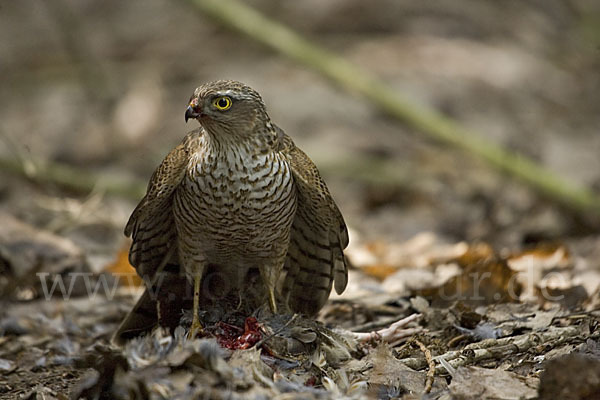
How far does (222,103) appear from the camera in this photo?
3889mm

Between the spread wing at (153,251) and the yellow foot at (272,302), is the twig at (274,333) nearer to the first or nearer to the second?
the yellow foot at (272,302)

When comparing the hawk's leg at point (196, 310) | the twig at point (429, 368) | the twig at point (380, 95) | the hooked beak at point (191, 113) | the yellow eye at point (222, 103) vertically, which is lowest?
the twig at point (429, 368)

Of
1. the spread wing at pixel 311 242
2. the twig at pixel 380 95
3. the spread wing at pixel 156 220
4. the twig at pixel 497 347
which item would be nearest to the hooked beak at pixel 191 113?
the spread wing at pixel 156 220

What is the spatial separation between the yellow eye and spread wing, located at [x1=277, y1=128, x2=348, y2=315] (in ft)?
1.29

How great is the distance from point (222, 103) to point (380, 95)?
14.2 feet

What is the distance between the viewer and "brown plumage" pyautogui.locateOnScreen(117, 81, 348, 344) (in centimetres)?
384

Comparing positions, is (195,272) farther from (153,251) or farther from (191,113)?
(191,113)

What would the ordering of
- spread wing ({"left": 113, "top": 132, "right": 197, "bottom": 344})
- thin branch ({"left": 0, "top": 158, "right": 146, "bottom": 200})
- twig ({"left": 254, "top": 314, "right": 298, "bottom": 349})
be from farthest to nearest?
thin branch ({"left": 0, "top": 158, "right": 146, "bottom": 200}) < spread wing ({"left": 113, "top": 132, "right": 197, "bottom": 344}) < twig ({"left": 254, "top": 314, "right": 298, "bottom": 349})

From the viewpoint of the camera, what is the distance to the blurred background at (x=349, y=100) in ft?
24.9

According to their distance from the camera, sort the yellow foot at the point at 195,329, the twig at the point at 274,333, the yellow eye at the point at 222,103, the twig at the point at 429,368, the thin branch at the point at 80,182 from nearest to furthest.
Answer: the twig at the point at 429,368, the twig at the point at 274,333, the yellow foot at the point at 195,329, the yellow eye at the point at 222,103, the thin branch at the point at 80,182

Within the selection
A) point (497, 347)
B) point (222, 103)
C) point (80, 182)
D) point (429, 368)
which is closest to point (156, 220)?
point (222, 103)

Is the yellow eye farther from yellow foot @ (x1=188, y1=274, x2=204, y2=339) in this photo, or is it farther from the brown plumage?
yellow foot @ (x1=188, y1=274, x2=204, y2=339)

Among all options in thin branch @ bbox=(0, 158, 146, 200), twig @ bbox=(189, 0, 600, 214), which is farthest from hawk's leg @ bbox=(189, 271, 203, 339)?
twig @ bbox=(189, 0, 600, 214)

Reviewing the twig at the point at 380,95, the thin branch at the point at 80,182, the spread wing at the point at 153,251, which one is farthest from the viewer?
the twig at the point at 380,95
